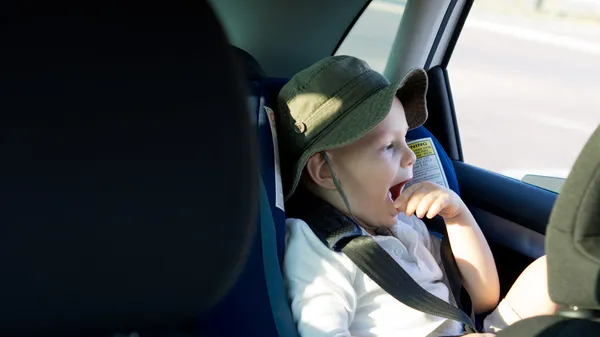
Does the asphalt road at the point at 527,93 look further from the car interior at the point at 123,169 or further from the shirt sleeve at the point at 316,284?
the car interior at the point at 123,169

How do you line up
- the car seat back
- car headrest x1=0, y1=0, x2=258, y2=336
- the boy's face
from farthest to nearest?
the boy's face
the car seat back
car headrest x1=0, y1=0, x2=258, y2=336

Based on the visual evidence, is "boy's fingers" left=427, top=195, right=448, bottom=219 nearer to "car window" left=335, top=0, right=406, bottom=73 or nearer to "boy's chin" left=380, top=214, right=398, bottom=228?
"boy's chin" left=380, top=214, right=398, bottom=228

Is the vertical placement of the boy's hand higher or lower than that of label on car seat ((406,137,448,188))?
higher

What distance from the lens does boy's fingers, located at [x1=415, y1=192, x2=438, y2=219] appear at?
1.67 m

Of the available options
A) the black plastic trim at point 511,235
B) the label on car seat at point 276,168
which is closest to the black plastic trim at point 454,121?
the black plastic trim at point 511,235

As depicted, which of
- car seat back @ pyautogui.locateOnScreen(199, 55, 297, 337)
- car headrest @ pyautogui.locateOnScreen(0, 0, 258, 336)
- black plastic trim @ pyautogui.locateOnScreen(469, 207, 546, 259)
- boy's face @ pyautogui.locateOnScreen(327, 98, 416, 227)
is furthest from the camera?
black plastic trim @ pyautogui.locateOnScreen(469, 207, 546, 259)

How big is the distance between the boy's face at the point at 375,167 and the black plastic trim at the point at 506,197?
490 millimetres

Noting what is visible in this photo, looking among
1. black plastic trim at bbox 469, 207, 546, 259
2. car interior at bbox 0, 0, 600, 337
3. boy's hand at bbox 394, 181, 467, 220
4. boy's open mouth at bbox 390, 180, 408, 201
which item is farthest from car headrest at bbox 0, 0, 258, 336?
black plastic trim at bbox 469, 207, 546, 259

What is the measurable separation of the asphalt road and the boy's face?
151 centimetres

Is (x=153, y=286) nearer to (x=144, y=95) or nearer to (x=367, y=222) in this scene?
(x=144, y=95)

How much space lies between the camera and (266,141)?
65.1 inches

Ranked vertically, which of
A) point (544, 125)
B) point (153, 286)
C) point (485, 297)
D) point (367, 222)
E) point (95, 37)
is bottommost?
point (544, 125)

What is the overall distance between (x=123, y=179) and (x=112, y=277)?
127 mm

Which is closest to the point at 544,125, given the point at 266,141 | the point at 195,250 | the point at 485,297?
the point at 485,297
